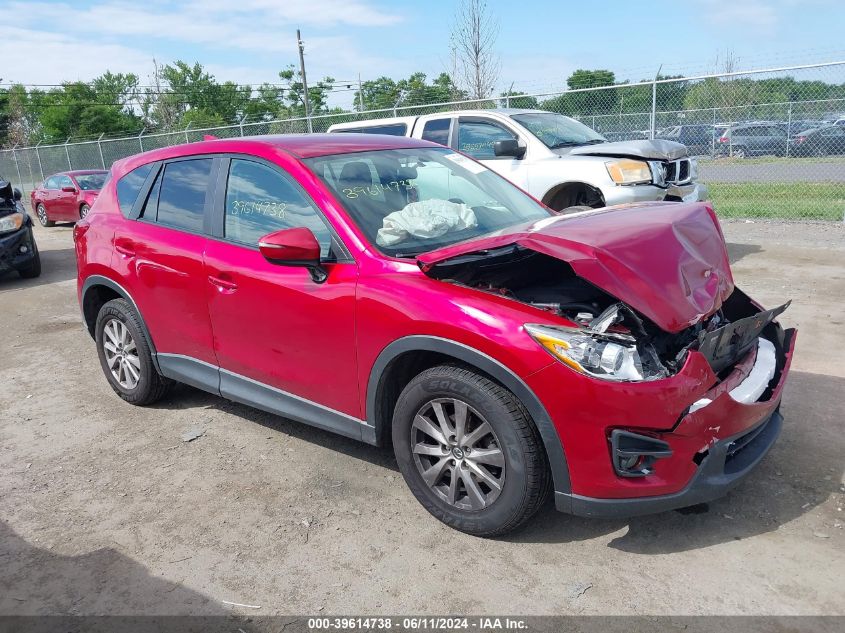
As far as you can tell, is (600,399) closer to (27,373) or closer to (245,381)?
(245,381)

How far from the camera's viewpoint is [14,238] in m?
9.60

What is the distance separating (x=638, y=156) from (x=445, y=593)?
6.20m

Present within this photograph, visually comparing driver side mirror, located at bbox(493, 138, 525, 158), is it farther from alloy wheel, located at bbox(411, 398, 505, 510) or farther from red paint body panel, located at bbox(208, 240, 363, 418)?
alloy wheel, located at bbox(411, 398, 505, 510)

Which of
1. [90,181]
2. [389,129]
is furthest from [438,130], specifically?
[90,181]

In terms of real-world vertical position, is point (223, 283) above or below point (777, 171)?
above

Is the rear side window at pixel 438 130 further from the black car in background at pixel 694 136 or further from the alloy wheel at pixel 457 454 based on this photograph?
the black car in background at pixel 694 136

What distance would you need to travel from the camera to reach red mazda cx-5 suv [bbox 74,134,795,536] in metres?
2.64

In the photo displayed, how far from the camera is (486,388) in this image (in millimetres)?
2795

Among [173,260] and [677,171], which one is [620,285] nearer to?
[173,260]

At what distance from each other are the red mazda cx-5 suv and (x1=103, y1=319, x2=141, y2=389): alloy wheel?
11.6 inches

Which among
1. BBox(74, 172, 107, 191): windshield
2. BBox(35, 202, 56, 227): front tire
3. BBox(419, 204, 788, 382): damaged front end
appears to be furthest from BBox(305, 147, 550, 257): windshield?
BBox(35, 202, 56, 227): front tire

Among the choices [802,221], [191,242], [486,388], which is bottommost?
[802,221]

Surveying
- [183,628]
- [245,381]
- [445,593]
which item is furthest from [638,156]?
[183,628]

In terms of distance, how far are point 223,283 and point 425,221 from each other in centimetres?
120
